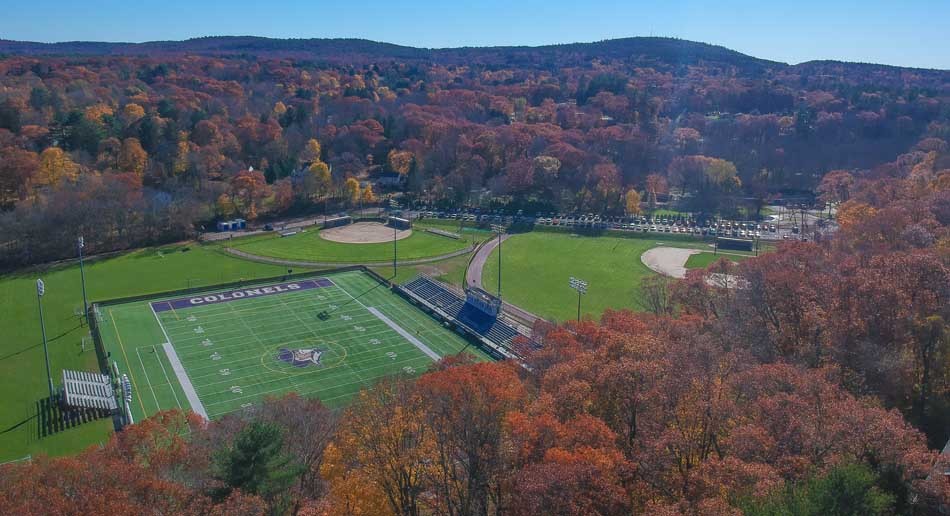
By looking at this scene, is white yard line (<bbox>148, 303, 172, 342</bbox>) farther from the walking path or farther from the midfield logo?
the walking path

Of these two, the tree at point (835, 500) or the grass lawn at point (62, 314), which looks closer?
the tree at point (835, 500)

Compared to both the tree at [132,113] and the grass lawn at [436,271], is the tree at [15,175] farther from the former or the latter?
the grass lawn at [436,271]

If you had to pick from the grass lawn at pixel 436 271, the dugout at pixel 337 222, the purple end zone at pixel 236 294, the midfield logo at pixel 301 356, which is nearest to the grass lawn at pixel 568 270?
the grass lawn at pixel 436 271

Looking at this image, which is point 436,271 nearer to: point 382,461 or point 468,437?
point 468,437

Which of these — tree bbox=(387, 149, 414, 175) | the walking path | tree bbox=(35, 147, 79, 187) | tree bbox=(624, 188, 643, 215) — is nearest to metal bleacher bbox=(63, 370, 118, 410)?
the walking path

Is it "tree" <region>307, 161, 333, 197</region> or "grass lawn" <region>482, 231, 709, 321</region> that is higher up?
"tree" <region>307, 161, 333, 197</region>

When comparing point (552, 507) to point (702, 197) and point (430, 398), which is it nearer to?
point (430, 398)
